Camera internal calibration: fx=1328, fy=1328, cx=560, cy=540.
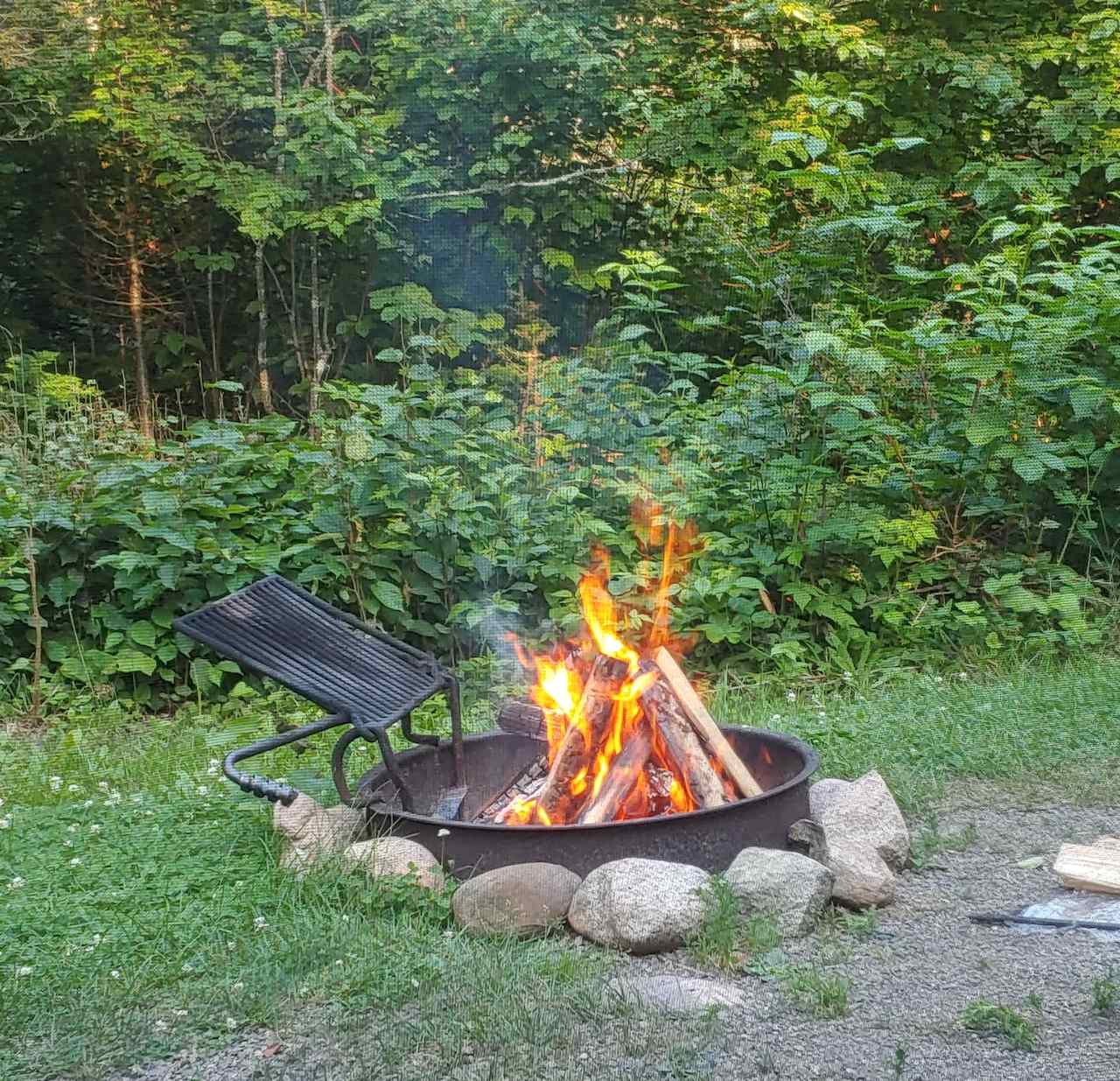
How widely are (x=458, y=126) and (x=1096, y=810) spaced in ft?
12.6

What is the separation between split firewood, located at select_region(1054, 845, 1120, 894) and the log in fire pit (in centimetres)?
44

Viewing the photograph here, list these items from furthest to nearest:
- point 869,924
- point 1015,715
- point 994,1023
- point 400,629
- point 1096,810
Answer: point 400,629
point 1015,715
point 1096,810
point 869,924
point 994,1023

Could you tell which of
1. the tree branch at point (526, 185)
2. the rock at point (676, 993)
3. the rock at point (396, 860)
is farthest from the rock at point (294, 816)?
the tree branch at point (526, 185)

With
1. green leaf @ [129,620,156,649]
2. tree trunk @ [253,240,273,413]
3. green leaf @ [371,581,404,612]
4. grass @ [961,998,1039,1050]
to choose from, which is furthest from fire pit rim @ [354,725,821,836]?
tree trunk @ [253,240,273,413]

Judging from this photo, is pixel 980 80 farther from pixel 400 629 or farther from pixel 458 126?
pixel 400 629

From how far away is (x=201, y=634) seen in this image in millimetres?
2234

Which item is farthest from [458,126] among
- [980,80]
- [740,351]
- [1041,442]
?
[1041,442]

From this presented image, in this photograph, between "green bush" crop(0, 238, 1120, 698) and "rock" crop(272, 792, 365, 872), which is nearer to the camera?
"rock" crop(272, 792, 365, 872)

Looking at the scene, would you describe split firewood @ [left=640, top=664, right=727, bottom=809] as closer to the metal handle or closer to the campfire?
the campfire

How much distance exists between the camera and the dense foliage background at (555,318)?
399cm

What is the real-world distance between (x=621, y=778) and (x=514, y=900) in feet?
1.31

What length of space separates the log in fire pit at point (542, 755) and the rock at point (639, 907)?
0.09 metres

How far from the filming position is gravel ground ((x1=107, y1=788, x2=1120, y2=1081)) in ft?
5.24

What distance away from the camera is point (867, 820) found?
7.85 ft
